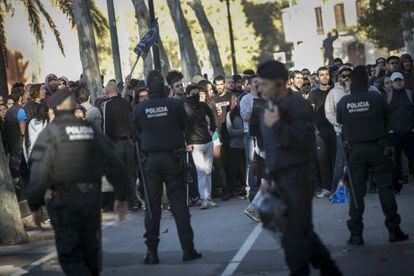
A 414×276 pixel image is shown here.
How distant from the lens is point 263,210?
753 cm

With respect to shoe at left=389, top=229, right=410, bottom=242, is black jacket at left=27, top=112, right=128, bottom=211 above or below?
above

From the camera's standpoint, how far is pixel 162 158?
10.4 meters

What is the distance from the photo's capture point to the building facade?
91.8m

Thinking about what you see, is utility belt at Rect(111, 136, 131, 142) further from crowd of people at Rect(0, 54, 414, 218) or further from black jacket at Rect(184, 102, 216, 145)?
black jacket at Rect(184, 102, 216, 145)

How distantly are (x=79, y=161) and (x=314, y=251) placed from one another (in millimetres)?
2087

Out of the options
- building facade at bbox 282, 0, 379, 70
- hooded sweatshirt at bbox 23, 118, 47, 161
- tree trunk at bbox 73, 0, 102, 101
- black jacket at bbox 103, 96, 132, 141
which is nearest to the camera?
hooded sweatshirt at bbox 23, 118, 47, 161

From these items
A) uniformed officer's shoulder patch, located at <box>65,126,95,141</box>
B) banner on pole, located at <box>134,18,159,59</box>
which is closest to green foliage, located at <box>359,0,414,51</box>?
banner on pole, located at <box>134,18,159,59</box>

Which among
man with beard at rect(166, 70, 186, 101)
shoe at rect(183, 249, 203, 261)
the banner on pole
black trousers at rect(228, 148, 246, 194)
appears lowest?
shoe at rect(183, 249, 203, 261)

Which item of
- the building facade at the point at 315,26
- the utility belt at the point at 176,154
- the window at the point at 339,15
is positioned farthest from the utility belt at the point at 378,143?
the window at the point at 339,15

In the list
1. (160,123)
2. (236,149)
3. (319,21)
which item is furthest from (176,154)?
(319,21)

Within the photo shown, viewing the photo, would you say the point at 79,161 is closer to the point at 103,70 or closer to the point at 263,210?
the point at 263,210

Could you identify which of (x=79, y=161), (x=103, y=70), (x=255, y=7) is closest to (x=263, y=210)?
(x=79, y=161)

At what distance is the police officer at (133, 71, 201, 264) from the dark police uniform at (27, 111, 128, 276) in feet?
8.07

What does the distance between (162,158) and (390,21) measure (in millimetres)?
33651
